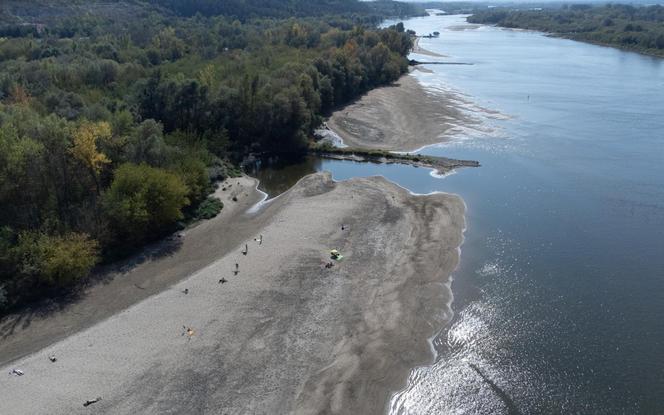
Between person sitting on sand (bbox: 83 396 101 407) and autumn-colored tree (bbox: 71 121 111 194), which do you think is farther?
autumn-colored tree (bbox: 71 121 111 194)

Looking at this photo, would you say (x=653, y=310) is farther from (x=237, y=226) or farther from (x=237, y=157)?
(x=237, y=157)

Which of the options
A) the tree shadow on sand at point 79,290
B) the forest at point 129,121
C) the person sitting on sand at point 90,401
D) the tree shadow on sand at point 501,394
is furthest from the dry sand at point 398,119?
the person sitting on sand at point 90,401

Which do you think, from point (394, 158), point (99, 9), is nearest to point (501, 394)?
point (394, 158)

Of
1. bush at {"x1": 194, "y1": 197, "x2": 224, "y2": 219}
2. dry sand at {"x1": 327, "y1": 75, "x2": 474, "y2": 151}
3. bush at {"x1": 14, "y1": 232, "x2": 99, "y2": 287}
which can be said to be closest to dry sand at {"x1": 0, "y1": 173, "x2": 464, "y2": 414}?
bush at {"x1": 194, "y1": 197, "x2": 224, "y2": 219}

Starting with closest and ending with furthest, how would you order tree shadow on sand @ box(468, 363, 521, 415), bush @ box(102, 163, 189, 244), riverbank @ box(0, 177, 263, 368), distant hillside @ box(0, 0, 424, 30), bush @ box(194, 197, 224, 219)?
tree shadow on sand @ box(468, 363, 521, 415) < riverbank @ box(0, 177, 263, 368) < bush @ box(102, 163, 189, 244) < bush @ box(194, 197, 224, 219) < distant hillside @ box(0, 0, 424, 30)

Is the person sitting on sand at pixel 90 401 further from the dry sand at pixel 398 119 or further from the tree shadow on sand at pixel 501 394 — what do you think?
the dry sand at pixel 398 119

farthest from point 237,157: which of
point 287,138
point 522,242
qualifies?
point 522,242

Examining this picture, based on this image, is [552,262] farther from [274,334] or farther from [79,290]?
[79,290]

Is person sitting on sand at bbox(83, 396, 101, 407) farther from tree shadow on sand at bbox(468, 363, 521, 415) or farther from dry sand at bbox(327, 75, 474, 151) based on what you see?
dry sand at bbox(327, 75, 474, 151)
